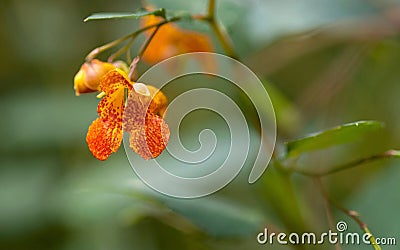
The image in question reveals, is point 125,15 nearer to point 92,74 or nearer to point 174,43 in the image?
point 92,74

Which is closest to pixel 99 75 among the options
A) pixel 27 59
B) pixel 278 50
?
pixel 278 50

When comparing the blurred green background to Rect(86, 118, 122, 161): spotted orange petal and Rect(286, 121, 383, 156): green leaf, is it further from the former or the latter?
Rect(86, 118, 122, 161): spotted orange petal

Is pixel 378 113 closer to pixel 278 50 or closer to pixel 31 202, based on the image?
pixel 278 50

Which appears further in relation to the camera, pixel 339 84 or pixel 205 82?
pixel 205 82

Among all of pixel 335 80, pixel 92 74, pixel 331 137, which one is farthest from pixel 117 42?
pixel 335 80

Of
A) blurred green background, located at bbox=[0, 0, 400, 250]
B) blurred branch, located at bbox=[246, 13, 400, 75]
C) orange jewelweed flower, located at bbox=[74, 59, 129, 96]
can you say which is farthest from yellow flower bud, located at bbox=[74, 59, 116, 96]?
blurred branch, located at bbox=[246, 13, 400, 75]

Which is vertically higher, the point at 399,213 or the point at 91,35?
the point at 91,35

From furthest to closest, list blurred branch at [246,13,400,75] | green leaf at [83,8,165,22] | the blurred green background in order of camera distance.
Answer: blurred branch at [246,13,400,75], the blurred green background, green leaf at [83,8,165,22]
